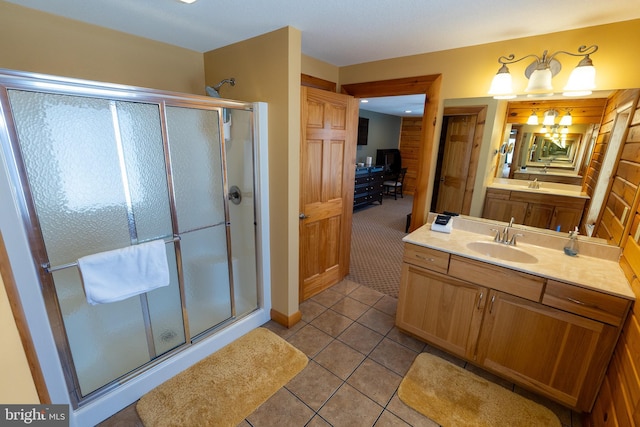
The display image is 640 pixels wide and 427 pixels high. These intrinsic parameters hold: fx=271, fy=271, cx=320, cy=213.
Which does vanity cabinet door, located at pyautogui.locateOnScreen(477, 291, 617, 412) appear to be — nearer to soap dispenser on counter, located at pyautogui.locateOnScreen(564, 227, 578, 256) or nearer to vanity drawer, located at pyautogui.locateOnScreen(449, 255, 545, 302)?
vanity drawer, located at pyautogui.locateOnScreen(449, 255, 545, 302)

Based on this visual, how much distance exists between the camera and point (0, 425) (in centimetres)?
88

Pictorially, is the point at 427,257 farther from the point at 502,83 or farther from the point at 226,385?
the point at 226,385

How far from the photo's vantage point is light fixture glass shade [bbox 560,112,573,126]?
1837mm

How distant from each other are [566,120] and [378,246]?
2.58 metres

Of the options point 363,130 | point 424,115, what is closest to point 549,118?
point 424,115

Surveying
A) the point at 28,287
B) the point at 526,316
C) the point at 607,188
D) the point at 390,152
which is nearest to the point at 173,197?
the point at 28,287

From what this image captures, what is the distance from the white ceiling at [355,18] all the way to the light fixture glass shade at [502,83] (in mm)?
227

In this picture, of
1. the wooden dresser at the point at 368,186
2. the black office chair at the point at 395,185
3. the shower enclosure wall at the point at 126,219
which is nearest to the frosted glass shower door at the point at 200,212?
the shower enclosure wall at the point at 126,219

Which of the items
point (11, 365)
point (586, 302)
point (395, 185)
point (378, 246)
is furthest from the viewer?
point (395, 185)

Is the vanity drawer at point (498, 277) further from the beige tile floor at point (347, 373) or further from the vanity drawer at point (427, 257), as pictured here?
the beige tile floor at point (347, 373)

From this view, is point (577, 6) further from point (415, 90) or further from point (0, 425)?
point (0, 425)

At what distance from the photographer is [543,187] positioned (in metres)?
2.00

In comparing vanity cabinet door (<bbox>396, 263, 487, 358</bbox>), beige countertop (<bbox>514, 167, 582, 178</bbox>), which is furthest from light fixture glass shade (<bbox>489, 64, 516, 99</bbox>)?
vanity cabinet door (<bbox>396, 263, 487, 358</bbox>)

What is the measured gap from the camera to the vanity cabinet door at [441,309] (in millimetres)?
1790
